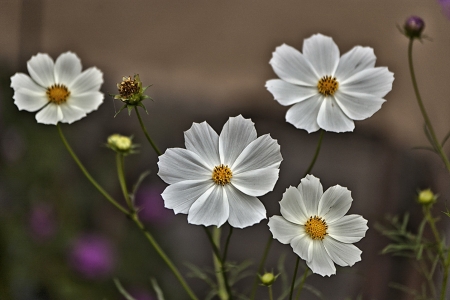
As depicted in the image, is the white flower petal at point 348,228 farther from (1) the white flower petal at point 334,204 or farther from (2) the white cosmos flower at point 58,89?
(2) the white cosmos flower at point 58,89

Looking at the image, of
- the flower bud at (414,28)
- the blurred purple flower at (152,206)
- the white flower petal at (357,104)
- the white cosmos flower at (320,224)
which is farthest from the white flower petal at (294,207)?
the blurred purple flower at (152,206)

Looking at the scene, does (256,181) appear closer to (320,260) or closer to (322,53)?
(320,260)

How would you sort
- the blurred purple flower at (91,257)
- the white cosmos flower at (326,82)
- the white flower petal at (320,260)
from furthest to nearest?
the blurred purple flower at (91,257) < the white cosmos flower at (326,82) < the white flower petal at (320,260)

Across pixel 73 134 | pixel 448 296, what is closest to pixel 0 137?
pixel 73 134

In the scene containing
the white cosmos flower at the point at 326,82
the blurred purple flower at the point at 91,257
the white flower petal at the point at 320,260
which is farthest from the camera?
the blurred purple flower at the point at 91,257

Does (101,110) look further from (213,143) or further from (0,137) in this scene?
(213,143)

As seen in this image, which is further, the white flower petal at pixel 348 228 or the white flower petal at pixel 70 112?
the white flower petal at pixel 70 112

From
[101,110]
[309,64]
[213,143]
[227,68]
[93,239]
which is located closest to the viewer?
[213,143]

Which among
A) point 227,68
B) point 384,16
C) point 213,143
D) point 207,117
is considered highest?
point 384,16
